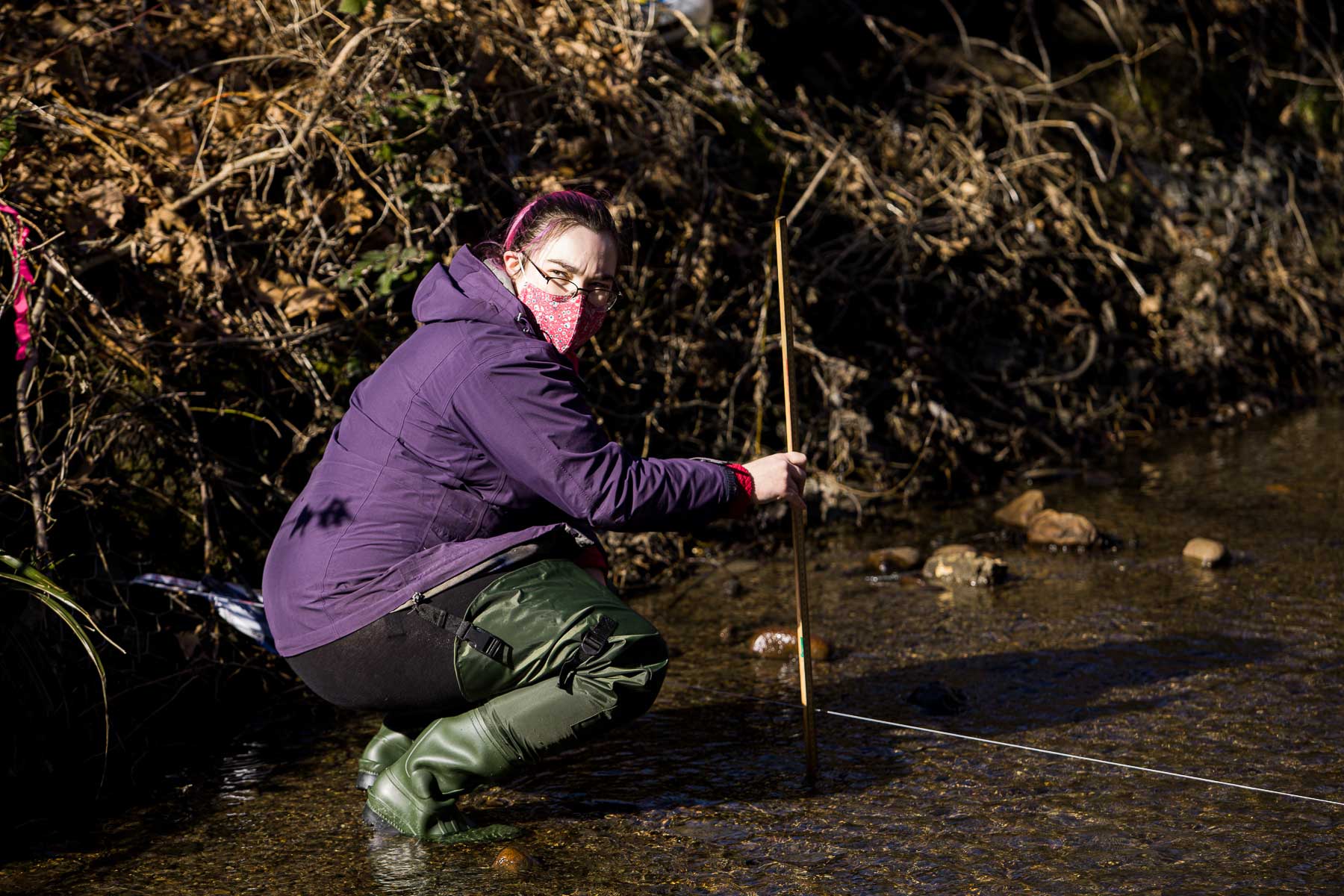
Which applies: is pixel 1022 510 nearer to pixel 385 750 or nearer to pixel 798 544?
pixel 798 544

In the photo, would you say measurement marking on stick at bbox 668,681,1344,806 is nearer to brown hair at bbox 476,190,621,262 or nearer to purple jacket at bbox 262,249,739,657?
purple jacket at bbox 262,249,739,657

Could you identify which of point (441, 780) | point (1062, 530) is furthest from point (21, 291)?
point (1062, 530)

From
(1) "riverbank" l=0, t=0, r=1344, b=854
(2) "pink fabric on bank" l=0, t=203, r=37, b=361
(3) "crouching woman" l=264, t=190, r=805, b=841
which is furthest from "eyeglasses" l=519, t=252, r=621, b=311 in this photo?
(2) "pink fabric on bank" l=0, t=203, r=37, b=361

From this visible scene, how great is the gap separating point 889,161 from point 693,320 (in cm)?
209

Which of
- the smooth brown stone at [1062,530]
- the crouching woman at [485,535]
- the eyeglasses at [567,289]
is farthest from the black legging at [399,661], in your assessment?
the smooth brown stone at [1062,530]

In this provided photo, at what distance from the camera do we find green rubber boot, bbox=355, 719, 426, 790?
3.38 meters

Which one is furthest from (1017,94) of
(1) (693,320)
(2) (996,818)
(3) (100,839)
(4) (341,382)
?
(3) (100,839)

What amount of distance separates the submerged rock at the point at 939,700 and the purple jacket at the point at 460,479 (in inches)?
45.2

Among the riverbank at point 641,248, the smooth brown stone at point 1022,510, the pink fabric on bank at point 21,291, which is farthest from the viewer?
the smooth brown stone at point 1022,510

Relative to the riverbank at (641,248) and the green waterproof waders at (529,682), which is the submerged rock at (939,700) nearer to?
the green waterproof waders at (529,682)

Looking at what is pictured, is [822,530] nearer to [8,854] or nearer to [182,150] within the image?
[182,150]

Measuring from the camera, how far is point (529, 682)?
120 inches

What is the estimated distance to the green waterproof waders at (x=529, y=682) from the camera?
300cm

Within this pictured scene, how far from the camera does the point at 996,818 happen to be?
10.2 feet
